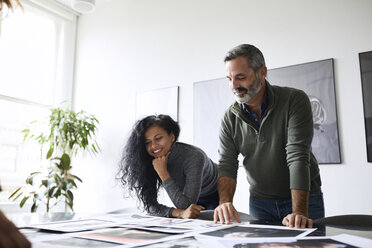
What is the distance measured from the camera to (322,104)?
2660 mm

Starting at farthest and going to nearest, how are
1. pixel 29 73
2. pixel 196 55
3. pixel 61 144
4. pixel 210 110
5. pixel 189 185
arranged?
pixel 29 73 < pixel 61 144 < pixel 196 55 < pixel 210 110 < pixel 189 185

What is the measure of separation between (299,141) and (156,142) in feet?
2.57

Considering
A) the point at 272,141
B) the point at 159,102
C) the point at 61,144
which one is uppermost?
the point at 159,102

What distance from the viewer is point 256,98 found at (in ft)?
5.29

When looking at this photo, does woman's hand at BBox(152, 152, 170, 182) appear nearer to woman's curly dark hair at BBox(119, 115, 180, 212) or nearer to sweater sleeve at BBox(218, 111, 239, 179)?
woman's curly dark hair at BBox(119, 115, 180, 212)

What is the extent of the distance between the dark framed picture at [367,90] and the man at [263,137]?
1.13m

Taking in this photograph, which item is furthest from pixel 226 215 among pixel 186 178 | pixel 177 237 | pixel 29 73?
pixel 29 73

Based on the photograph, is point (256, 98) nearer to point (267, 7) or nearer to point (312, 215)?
point (312, 215)

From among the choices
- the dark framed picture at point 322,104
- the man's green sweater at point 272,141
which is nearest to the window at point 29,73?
the man's green sweater at point 272,141

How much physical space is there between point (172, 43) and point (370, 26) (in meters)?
1.92

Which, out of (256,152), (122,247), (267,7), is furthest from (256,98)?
(267,7)

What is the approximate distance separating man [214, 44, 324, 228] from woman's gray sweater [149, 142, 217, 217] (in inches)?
6.6

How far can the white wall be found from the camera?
8.39ft

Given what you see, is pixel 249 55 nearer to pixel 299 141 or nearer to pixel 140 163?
pixel 299 141
